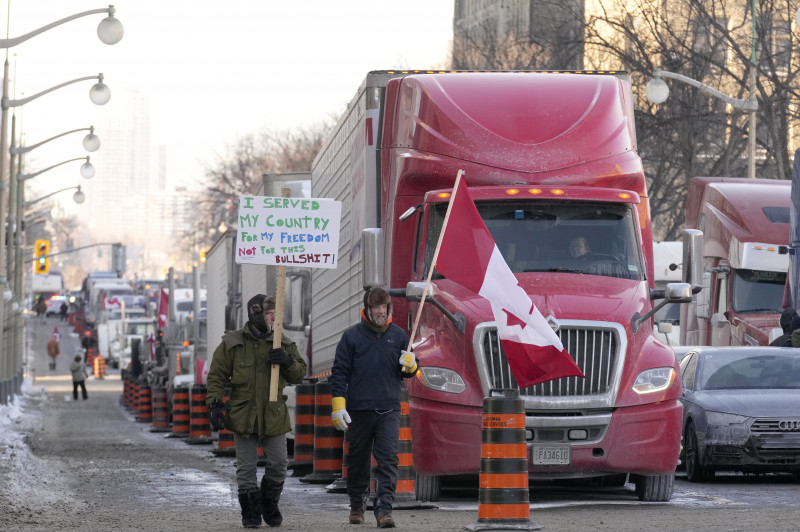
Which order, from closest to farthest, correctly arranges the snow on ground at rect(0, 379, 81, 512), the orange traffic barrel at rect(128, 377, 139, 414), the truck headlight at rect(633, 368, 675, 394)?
the truck headlight at rect(633, 368, 675, 394), the snow on ground at rect(0, 379, 81, 512), the orange traffic barrel at rect(128, 377, 139, 414)

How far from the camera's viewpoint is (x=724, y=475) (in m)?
19.7

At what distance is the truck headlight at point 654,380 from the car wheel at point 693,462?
3528mm

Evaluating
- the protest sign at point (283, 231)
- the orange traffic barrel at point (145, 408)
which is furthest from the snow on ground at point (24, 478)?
the orange traffic barrel at point (145, 408)

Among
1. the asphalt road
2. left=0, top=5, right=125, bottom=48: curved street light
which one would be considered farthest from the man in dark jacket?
left=0, top=5, right=125, bottom=48: curved street light

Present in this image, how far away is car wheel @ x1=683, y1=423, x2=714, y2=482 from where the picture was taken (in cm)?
1800

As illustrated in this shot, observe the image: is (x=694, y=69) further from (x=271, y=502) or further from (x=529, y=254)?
(x=271, y=502)

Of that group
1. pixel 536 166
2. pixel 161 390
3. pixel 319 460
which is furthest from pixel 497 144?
pixel 161 390

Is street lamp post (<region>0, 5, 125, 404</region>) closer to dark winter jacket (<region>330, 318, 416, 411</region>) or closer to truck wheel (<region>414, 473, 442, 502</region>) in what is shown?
truck wheel (<region>414, 473, 442, 502</region>)

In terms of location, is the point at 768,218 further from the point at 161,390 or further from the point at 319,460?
the point at 161,390

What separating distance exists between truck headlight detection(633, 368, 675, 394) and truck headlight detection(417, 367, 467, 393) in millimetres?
1434

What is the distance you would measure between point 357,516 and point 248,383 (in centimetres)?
126

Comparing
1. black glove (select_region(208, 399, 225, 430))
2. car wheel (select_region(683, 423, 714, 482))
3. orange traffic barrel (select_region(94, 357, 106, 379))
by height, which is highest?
black glove (select_region(208, 399, 225, 430))

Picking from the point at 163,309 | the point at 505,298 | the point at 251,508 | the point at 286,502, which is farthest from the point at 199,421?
the point at 163,309

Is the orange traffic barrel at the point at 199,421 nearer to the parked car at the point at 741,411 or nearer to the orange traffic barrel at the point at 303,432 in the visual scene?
the orange traffic barrel at the point at 303,432
